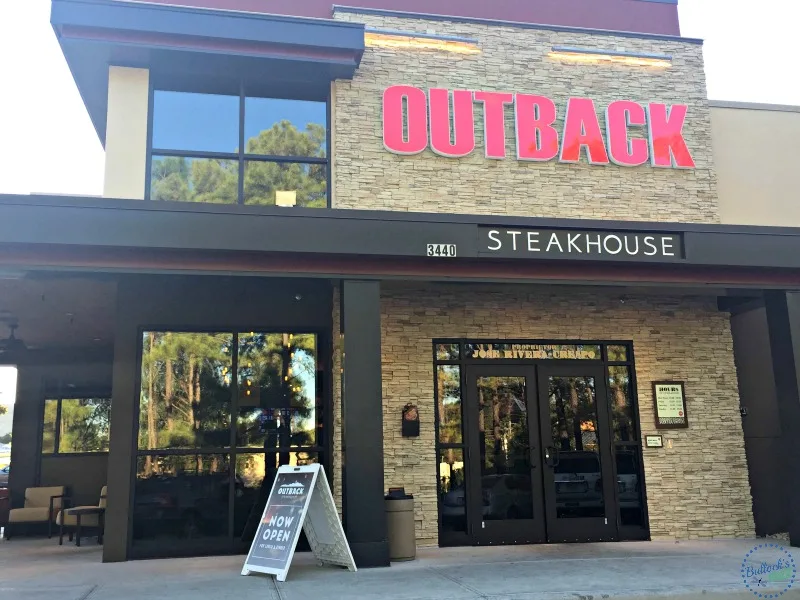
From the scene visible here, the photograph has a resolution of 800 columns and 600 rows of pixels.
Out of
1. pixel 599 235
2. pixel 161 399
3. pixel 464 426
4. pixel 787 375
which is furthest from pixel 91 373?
pixel 787 375

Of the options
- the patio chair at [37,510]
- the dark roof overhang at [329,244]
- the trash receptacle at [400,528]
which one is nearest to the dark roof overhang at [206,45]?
the dark roof overhang at [329,244]

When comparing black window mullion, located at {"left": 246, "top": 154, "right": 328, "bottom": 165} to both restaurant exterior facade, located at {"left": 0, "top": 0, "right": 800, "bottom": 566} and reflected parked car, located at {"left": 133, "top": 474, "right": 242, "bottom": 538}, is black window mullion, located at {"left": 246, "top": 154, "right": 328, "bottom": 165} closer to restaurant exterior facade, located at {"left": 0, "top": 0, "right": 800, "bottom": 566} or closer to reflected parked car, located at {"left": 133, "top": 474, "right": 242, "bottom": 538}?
restaurant exterior facade, located at {"left": 0, "top": 0, "right": 800, "bottom": 566}

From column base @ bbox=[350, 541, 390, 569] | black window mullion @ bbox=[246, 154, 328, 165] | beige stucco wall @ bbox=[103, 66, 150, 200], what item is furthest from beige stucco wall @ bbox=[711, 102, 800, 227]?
beige stucco wall @ bbox=[103, 66, 150, 200]

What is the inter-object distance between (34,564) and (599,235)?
8.60 m

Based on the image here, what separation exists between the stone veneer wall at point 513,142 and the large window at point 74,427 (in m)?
7.82

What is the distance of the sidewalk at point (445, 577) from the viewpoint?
7520 millimetres

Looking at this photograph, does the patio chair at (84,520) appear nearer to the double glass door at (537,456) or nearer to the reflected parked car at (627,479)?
the double glass door at (537,456)

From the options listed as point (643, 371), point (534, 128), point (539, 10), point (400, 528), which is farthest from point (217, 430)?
point (539, 10)

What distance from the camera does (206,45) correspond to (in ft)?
35.2

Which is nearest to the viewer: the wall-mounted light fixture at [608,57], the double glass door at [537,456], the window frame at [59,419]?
the double glass door at [537,456]

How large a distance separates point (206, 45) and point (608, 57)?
6318 mm

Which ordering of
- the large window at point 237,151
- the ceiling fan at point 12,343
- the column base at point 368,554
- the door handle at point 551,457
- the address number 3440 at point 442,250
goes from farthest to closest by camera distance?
the ceiling fan at point 12,343
the door handle at point 551,457
the large window at point 237,151
the address number 3440 at point 442,250
the column base at point 368,554

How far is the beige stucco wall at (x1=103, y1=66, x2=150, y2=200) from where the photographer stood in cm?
1048

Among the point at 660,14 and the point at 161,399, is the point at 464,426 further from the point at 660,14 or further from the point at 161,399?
the point at 660,14
